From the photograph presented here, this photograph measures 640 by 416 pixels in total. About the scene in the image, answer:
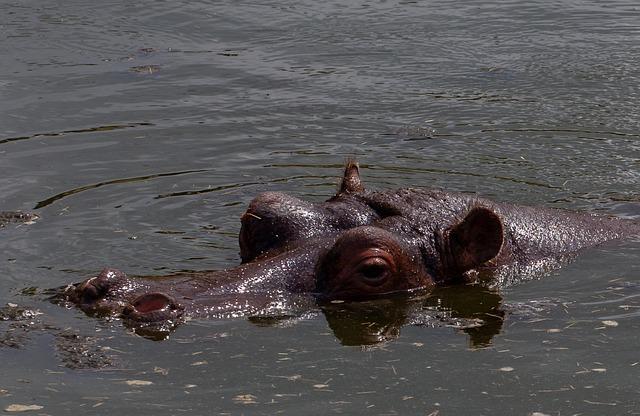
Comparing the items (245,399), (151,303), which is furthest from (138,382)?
(151,303)

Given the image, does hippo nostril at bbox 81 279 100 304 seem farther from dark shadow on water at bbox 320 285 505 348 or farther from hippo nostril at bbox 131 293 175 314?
dark shadow on water at bbox 320 285 505 348

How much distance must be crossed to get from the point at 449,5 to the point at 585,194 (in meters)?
7.63

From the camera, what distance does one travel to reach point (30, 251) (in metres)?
9.97

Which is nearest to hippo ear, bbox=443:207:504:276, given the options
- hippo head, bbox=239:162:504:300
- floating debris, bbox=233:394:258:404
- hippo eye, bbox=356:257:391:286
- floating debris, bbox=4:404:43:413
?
hippo head, bbox=239:162:504:300

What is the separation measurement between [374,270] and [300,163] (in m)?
3.78

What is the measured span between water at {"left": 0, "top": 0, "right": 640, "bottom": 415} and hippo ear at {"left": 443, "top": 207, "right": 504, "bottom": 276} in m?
0.25

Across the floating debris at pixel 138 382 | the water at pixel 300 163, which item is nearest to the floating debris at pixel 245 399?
the water at pixel 300 163

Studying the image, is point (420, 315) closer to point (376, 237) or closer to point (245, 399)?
point (376, 237)

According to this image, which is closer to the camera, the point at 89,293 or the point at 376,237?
the point at 89,293

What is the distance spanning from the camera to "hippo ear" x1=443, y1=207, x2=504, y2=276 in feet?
29.1

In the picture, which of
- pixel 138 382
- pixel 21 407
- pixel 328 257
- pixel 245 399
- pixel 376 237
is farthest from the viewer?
pixel 328 257

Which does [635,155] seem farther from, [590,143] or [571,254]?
[571,254]

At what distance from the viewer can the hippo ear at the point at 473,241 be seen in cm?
887

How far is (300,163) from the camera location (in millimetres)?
12391
